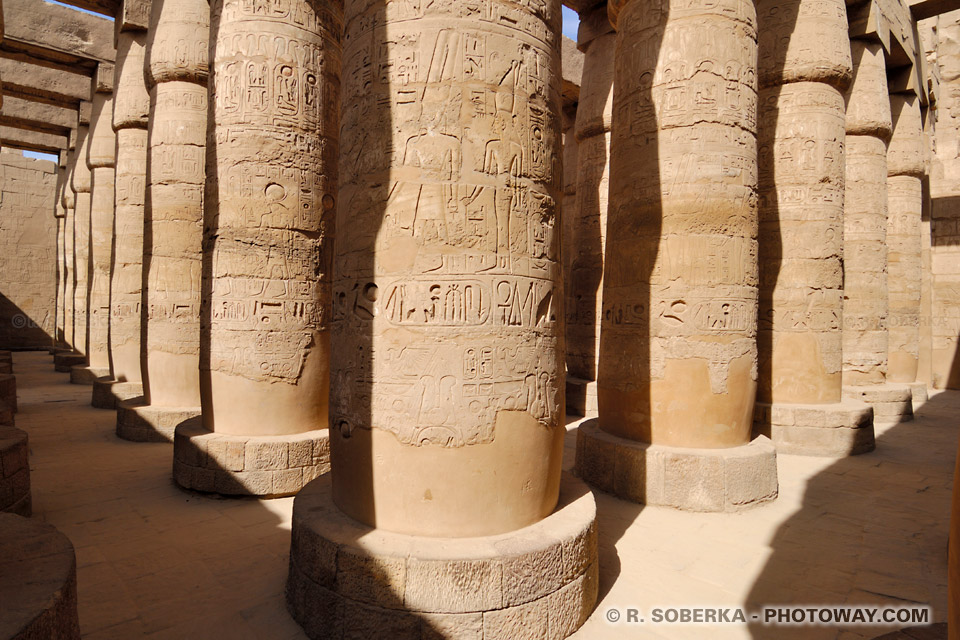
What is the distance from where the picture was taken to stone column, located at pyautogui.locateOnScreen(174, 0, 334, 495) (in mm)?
5246

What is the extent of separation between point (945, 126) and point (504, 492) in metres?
17.2

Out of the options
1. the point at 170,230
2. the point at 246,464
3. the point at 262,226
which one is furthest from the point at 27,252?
the point at 246,464

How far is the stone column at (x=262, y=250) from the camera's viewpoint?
5246 millimetres

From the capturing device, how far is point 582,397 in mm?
9141

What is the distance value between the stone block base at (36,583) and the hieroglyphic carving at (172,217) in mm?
4889

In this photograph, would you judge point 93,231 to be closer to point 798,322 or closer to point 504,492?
point 504,492

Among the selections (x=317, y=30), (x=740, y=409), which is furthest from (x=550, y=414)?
(x=317, y=30)

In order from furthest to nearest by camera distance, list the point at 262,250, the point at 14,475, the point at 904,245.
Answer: the point at 904,245
the point at 262,250
the point at 14,475

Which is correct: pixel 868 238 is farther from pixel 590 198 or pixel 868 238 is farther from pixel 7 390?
pixel 7 390

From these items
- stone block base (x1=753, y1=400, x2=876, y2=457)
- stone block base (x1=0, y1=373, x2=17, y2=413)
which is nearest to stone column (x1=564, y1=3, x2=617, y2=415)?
stone block base (x1=753, y1=400, x2=876, y2=457)

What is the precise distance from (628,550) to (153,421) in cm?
592

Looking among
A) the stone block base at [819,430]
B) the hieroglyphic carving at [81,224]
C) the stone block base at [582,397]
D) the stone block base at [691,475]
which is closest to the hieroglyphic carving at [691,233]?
the stone block base at [691,475]

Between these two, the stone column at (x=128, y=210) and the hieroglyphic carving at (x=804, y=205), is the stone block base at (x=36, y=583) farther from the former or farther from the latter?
the stone column at (x=128, y=210)

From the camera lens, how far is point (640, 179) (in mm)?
5266
